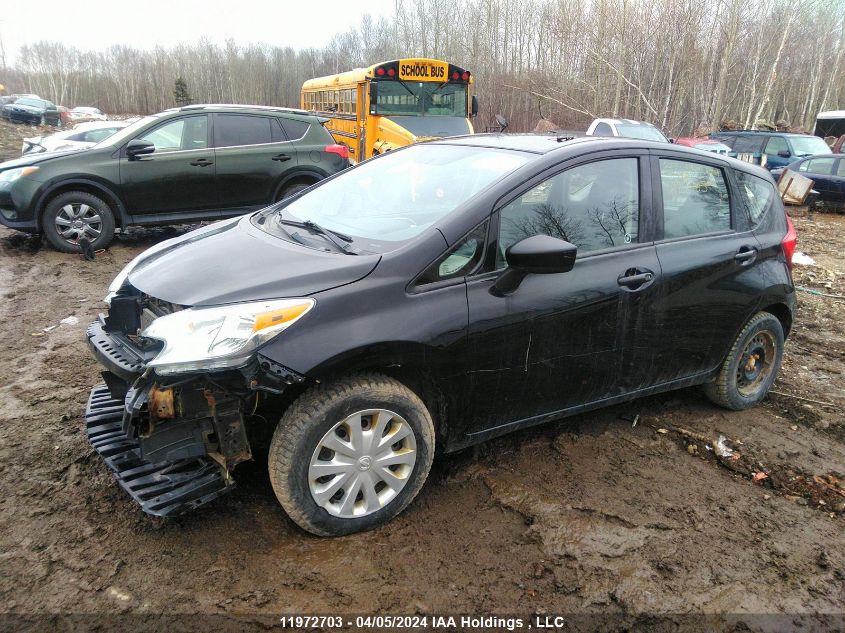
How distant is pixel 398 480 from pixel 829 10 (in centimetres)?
4946

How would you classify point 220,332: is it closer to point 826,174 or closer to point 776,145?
point 826,174

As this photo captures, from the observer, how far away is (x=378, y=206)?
10.8 ft

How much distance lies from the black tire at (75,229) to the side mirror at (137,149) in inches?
28.1

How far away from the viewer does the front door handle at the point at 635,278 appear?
127 inches

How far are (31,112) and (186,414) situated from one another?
3936 cm

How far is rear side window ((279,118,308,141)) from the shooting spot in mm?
8664

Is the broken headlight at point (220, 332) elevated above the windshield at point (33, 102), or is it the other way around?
the broken headlight at point (220, 332)

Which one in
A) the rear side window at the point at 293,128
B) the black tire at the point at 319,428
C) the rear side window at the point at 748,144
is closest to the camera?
the black tire at the point at 319,428

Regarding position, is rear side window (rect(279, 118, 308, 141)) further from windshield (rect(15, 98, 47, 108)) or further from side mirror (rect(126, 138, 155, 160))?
windshield (rect(15, 98, 47, 108))

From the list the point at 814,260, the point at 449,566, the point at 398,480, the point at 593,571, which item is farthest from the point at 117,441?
the point at 814,260

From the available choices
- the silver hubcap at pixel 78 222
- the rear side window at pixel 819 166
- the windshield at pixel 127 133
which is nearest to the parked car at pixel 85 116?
the windshield at pixel 127 133

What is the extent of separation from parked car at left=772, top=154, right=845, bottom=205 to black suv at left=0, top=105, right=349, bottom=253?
11.1m

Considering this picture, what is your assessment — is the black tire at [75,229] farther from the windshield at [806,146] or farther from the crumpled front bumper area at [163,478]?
the windshield at [806,146]

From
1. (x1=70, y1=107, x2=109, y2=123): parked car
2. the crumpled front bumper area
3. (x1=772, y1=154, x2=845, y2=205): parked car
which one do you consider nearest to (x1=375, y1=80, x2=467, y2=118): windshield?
(x1=772, y1=154, x2=845, y2=205): parked car
